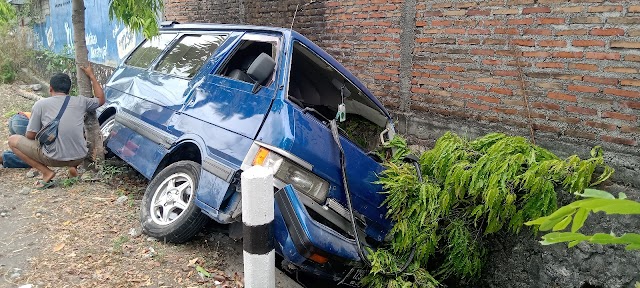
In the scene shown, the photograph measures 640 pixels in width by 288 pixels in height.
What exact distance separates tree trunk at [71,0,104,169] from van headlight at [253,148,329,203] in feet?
9.31

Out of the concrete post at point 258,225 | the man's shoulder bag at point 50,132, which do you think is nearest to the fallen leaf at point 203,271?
the concrete post at point 258,225

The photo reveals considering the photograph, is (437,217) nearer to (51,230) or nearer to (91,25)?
(51,230)

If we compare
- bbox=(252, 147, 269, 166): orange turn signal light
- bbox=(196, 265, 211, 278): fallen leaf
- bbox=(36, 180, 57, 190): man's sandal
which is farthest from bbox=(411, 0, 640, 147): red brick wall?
bbox=(36, 180, 57, 190): man's sandal

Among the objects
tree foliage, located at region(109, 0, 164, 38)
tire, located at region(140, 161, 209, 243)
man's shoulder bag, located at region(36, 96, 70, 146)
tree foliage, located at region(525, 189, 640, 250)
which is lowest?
tire, located at region(140, 161, 209, 243)

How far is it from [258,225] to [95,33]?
490 inches

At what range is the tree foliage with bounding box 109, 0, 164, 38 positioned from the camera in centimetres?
455

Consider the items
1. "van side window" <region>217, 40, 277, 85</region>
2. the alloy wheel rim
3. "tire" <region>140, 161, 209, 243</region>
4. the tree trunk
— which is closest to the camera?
"tire" <region>140, 161, 209, 243</region>

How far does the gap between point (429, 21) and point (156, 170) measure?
3.24 m

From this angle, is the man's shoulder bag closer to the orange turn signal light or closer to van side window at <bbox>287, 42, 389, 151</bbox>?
van side window at <bbox>287, 42, 389, 151</bbox>

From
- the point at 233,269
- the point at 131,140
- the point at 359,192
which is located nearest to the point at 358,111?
the point at 359,192

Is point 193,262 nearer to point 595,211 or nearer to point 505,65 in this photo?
point 595,211

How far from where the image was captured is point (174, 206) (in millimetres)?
3703

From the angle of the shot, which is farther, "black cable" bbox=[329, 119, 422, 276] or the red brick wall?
the red brick wall

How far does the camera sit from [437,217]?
141 inches
